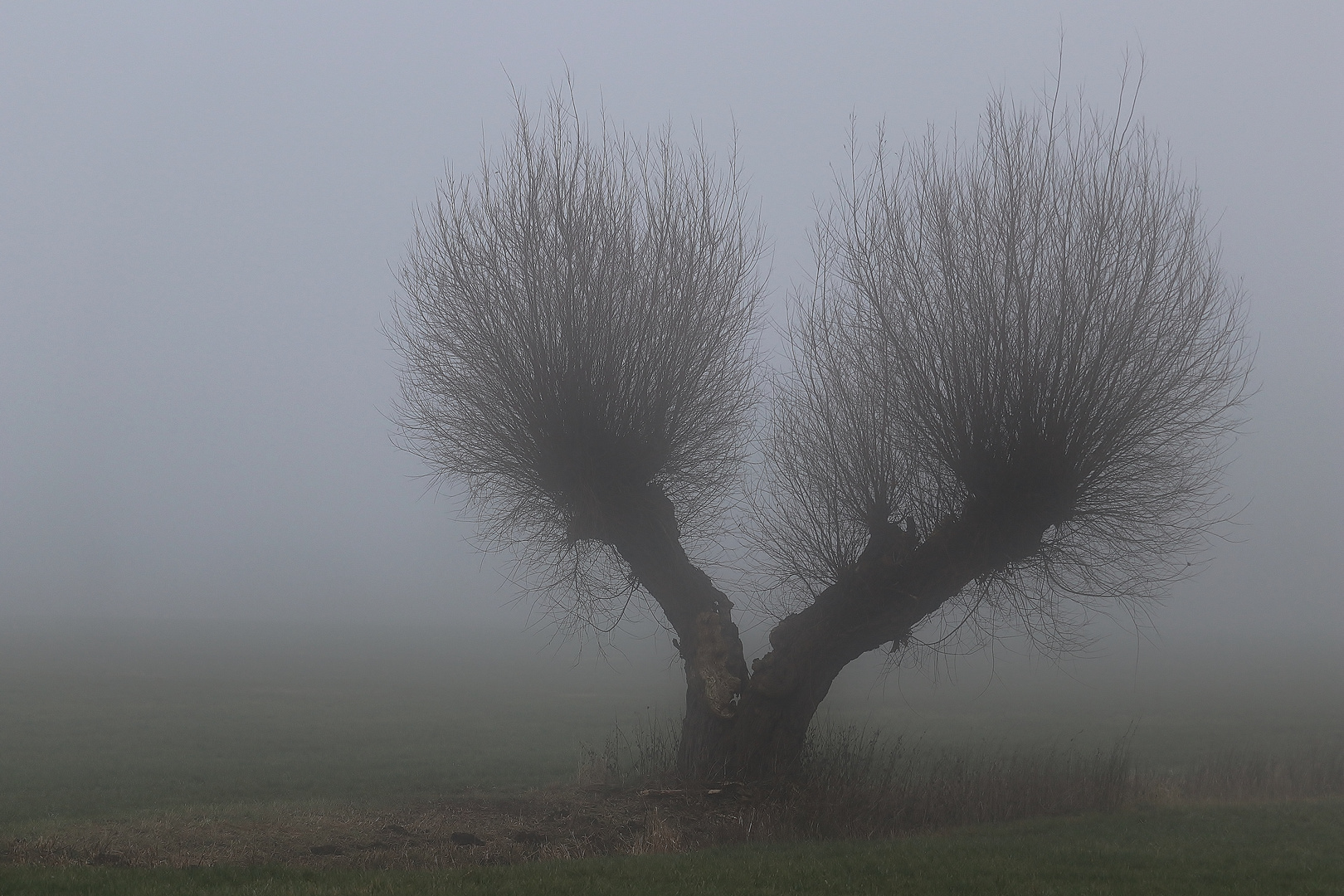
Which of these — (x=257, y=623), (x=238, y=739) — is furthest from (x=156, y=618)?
(x=238, y=739)

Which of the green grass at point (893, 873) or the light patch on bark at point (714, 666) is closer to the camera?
the green grass at point (893, 873)

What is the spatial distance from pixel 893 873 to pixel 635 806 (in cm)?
431

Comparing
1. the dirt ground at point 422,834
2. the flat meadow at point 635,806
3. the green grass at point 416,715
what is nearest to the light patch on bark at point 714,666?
the dirt ground at point 422,834

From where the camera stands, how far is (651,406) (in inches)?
535

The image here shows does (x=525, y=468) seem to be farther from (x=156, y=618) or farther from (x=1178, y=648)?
(x=156, y=618)

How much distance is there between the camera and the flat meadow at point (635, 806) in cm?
901

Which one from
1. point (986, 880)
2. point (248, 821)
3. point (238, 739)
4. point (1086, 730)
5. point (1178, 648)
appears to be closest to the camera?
point (986, 880)

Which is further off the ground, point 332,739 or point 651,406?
point 651,406

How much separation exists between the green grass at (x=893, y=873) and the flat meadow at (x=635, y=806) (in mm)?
47

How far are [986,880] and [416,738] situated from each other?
24.1m

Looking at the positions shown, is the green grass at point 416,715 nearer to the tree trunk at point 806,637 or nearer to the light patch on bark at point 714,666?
the tree trunk at point 806,637

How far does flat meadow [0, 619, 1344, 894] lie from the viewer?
9008 millimetres

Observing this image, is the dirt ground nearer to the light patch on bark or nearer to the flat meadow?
the flat meadow

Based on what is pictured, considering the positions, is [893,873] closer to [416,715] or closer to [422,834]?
[422,834]
